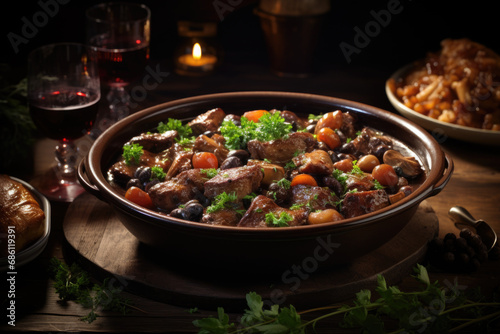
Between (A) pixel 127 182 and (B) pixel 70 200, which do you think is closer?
(A) pixel 127 182

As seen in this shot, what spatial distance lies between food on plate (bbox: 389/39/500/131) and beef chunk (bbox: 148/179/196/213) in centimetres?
236

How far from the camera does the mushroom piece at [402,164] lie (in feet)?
11.3

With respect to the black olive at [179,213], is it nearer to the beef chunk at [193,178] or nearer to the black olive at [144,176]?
the beef chunk at [193,178]

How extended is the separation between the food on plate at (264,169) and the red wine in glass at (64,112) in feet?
1.29

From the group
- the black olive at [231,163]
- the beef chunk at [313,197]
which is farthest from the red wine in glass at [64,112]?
the beef chunk at [313,197]

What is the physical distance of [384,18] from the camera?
623 cm

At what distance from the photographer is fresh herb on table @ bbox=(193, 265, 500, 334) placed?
8.39 feet

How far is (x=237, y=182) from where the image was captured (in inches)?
122

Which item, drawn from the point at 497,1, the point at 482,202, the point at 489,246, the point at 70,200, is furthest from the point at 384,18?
the point at 70,200

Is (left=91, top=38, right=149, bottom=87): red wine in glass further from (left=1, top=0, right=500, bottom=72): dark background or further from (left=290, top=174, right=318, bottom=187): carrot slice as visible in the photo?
(left=290, top=174, right=318, bottom=187): carrot slice

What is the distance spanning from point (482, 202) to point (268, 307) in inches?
72.2

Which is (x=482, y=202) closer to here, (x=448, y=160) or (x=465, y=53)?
(x=448, y=160)

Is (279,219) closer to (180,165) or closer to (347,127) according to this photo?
(180,165)

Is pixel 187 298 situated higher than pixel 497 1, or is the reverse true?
pixel 497 1
